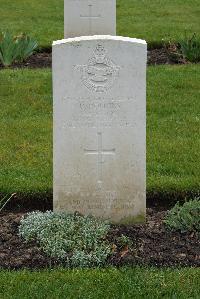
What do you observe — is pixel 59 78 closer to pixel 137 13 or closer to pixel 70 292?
pixel 70 292

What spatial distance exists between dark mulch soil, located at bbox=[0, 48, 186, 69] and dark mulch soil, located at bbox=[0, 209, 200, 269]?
5701 millimetres

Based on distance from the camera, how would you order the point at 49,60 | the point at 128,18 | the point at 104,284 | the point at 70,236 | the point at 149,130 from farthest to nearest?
the point at 128,18 → the point at 49,60 → the point at 149,130 → the point at 70,236 → the point at 104,284

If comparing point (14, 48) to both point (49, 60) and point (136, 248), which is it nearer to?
point (49, 60)

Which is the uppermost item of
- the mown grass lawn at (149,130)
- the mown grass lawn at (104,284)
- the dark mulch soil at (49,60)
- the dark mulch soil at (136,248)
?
the mown grass lawn at (104,284)

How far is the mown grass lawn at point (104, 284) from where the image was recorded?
4887 millimetres

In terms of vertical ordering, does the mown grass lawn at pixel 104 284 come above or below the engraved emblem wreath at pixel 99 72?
below

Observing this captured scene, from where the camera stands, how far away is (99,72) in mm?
5672

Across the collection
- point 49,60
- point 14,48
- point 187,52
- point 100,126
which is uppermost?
point 100,126

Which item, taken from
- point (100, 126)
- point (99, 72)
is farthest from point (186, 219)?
point (99, 72)

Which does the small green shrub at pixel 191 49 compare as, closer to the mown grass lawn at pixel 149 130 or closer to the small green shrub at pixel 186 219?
the mown grass lawn at pixel 149 130

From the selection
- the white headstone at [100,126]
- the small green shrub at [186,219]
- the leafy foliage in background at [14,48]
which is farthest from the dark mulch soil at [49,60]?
the small green shrub at [186,219]

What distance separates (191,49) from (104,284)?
6.87 m

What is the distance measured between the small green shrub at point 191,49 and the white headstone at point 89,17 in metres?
1.20

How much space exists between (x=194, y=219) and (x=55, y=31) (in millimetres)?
8156
